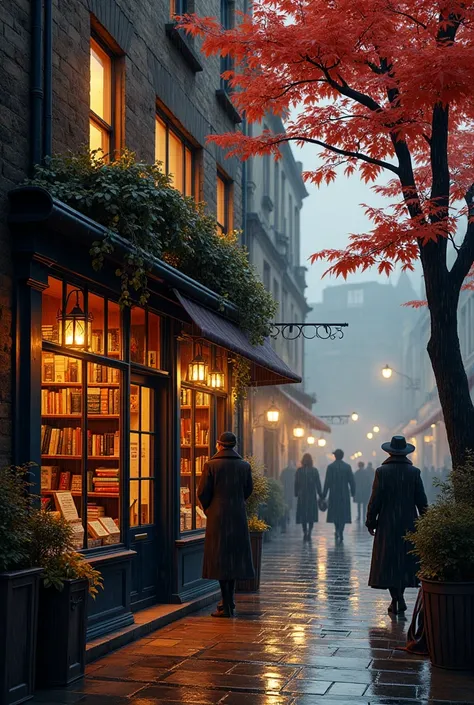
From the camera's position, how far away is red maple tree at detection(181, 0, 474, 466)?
10.8m

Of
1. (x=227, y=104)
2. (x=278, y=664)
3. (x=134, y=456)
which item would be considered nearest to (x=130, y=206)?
(x=134, y=456)

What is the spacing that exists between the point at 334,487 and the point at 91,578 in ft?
56.5

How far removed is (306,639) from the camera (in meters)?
10.4

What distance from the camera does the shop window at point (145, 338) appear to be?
460 inches

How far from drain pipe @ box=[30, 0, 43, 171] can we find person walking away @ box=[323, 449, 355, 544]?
16.7 metres

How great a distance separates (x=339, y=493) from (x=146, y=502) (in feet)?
43.9

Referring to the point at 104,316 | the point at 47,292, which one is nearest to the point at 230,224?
the point at 104,316

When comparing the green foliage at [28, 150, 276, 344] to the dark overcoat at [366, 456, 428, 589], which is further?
the dark overcoat at [366, 456, 428, 589]

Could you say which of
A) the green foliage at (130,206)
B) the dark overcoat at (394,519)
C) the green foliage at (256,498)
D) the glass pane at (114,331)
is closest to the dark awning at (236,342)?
the green foliage at (130,206)

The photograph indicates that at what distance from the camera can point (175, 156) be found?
575 inches

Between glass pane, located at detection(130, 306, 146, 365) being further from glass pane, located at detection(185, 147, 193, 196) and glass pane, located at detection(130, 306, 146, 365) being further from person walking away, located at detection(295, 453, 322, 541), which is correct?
person walking away, located at detection(295, 453, 322, 541)

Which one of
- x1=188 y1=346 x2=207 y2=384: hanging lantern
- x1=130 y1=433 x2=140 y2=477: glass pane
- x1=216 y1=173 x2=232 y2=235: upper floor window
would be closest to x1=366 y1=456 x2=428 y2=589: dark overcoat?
x1=188 y1=346 x2=207 y2=384: hanging lantern

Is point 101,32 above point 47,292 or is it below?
above

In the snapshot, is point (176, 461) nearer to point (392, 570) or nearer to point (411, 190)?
point (392, 570)
